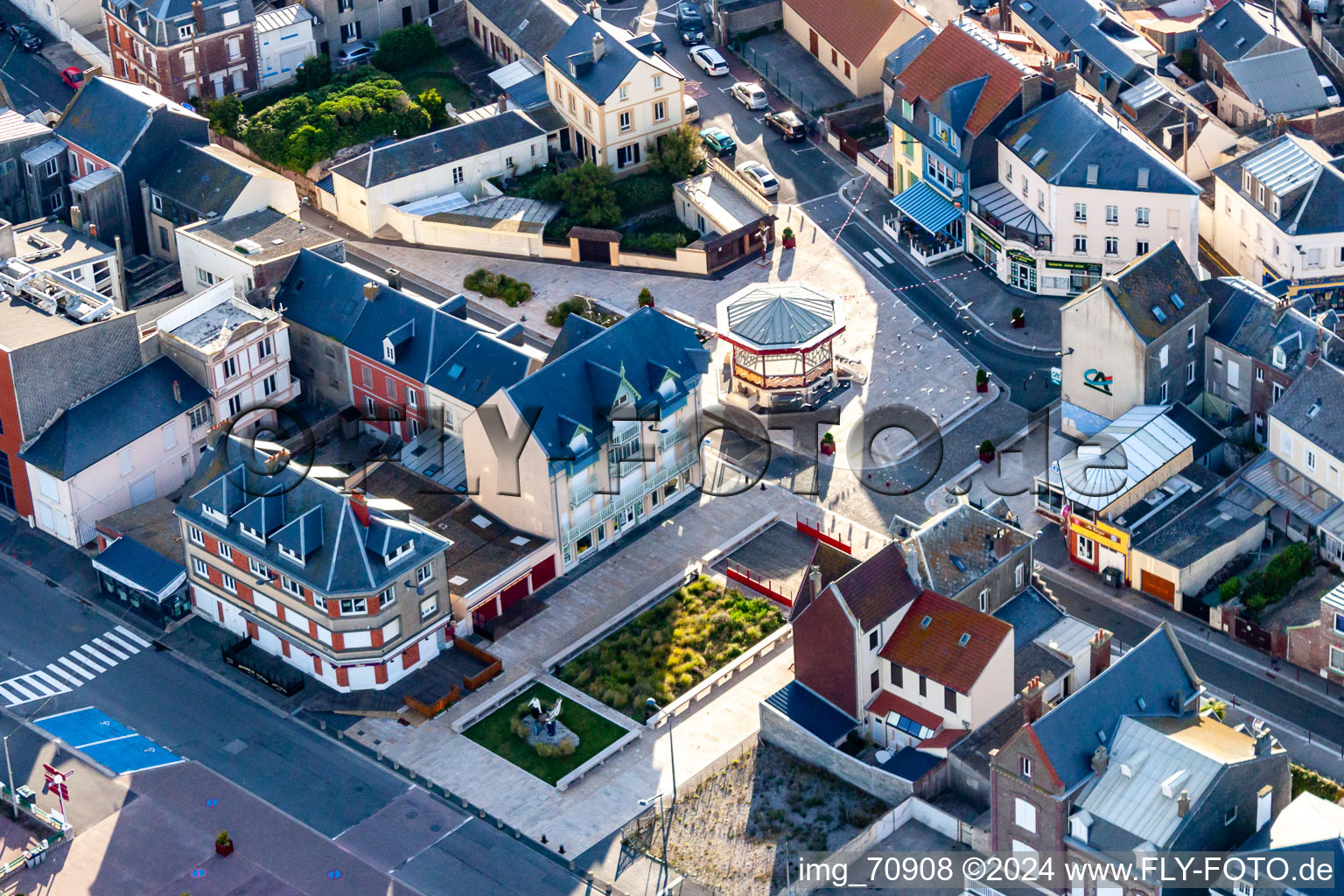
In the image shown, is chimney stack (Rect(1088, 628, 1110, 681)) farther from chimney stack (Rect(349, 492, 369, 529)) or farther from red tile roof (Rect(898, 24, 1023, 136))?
red tile roof (Rect(898, 24, 1023, 136))

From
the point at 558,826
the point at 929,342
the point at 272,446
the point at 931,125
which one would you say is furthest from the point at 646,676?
the point at 931,125

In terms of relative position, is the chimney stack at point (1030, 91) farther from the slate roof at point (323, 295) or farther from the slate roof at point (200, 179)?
the slate roof at point (200, 179)

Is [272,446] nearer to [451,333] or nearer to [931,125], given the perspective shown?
[451,333]

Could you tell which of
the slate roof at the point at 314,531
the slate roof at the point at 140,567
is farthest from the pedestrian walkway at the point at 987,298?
the slate roof at the point at 140,567

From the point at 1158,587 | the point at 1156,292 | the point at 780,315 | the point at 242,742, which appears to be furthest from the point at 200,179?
the point at 1158,587

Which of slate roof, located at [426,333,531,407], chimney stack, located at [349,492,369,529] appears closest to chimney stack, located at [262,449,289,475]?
chimney stack, located at [349,492,369,529]
